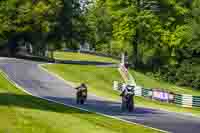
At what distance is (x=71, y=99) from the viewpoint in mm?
47531

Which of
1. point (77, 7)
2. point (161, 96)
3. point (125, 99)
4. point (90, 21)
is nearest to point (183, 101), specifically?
point (161, 96)

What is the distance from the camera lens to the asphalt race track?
106 feet

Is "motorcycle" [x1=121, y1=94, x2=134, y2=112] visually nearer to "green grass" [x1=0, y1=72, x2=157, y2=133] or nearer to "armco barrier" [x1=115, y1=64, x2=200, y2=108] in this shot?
"green grass" [x1=0, y1=72, x2=157, y2=133]

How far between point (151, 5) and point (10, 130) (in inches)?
3060

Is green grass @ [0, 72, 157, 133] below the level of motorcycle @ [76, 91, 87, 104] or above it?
above

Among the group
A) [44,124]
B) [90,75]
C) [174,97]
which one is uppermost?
[44,124]

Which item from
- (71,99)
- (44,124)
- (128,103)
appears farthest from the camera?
(71,99)

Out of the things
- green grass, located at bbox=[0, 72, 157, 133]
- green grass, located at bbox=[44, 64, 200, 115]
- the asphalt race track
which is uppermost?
green grass, located at bbox=[0, 72, 157, 133]

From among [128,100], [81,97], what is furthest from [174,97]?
[128,100]

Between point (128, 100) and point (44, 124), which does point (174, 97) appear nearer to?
point (128, 100)

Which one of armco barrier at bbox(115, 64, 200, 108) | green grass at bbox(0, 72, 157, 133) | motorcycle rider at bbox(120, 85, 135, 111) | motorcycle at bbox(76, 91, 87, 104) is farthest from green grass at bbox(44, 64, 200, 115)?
green grass at bbox(0, 72, 157, 133)

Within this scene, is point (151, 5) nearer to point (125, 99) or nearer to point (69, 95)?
point (69, 95)

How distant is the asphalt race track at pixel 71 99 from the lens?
32.4m

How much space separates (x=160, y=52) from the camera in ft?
328
